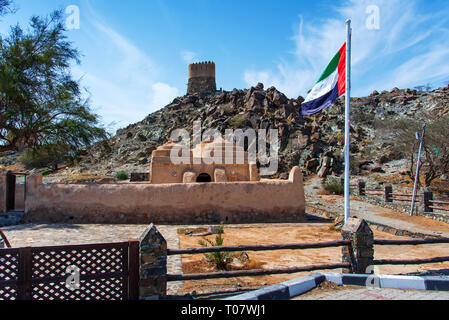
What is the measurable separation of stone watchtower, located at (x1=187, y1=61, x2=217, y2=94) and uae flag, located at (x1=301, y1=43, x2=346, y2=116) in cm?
5039

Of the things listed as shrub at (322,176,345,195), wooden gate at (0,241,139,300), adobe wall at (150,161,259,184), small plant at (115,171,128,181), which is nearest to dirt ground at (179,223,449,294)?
wooden gate at (0,241,139,300)

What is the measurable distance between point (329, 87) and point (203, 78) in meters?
52.0

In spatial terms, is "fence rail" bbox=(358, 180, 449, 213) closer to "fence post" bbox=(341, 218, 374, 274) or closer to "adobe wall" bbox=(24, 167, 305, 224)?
"adobe wall" bbox=(24, 167, 305, 224)

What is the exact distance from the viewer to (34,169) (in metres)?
42.7

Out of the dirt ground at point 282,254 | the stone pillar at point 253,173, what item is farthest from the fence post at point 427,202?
the stone pillar at point 253,173

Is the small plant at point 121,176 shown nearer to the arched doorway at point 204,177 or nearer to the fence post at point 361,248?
the arched doorway at point 204,177

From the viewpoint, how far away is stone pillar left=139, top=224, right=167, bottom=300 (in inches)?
171

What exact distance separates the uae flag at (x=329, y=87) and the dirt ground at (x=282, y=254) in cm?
358

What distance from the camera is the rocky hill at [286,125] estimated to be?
34250 millimetres

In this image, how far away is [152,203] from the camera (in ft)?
39.9

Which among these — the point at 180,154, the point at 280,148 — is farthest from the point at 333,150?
the point at 180,154

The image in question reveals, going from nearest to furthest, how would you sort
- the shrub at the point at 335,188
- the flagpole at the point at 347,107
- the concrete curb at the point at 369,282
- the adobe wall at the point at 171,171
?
1. the concrete curb at the point at 369,282
2. the flagpole at the point at 347,107
3. the adobe wall at the point at 171,171
4. the shrub at the point at 335,188

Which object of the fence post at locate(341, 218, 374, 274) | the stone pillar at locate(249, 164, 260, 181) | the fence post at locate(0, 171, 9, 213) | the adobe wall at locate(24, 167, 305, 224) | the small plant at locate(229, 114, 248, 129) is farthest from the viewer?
the small plant at locate(229, 114, 248, 129)
